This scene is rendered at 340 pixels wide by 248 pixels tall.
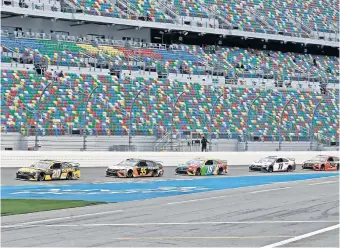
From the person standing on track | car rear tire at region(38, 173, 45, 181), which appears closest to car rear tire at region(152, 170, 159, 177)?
car rear tire at region(38, 173, 45, 181)

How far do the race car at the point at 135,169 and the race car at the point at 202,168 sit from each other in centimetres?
182

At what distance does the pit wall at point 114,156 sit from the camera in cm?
4153

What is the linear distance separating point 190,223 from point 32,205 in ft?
20.1

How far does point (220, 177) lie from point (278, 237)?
24.0 m

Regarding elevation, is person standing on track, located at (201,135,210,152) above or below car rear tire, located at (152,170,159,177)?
above

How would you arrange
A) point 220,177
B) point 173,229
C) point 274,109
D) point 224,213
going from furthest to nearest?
point 274,109
point 220,177
point 224,213
point 173,229

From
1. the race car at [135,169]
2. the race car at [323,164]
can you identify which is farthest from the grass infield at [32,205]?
the race car at [323,164]

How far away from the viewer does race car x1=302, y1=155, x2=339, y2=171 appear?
4906 cm

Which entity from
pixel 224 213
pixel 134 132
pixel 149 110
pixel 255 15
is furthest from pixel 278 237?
pixel 255 15

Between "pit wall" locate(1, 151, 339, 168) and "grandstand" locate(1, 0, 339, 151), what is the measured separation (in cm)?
87

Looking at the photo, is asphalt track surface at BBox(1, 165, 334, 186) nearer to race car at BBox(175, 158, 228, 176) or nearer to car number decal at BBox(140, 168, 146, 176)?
race car at BBox(175, 158, 228, 176)

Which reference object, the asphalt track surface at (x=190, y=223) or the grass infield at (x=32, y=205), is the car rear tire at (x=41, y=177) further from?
the grass infield at (x=32, y=205)

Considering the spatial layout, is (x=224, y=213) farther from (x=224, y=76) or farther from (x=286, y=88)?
(x=286, y=88)

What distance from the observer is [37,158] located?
A: 137ft
